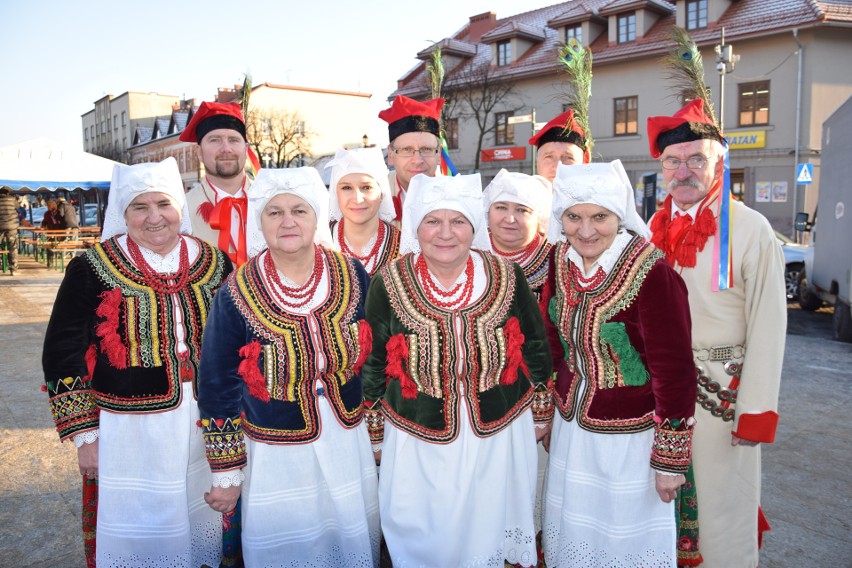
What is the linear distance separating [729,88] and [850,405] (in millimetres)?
18982

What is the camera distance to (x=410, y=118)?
4.21m

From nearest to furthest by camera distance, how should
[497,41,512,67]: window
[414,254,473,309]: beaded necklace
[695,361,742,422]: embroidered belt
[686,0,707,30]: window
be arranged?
[414,254,473,309]: beaded necklace < [695,361,742,422]: embroidered belt < [686,0,707,30]: window < [497,41,512,67]: window

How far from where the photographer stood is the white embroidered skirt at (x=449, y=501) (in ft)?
8.64

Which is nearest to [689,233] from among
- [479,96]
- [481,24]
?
[479,96]

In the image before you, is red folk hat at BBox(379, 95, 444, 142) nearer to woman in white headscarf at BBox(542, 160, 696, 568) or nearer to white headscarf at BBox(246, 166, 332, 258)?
white headscarf at BBox(246, 166, 332, 258)

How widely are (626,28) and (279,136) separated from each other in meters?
23.3

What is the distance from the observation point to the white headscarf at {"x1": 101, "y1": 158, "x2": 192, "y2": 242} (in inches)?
109

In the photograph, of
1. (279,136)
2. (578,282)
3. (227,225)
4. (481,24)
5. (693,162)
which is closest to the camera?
(578,282)

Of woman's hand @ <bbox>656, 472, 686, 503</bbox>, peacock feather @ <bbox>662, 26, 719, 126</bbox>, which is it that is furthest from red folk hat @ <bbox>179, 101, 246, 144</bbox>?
woman's hand @ <bbox>656, 472, 686, 503</bbox>

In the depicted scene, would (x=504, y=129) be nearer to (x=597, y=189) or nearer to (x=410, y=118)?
(x=410, y=118)

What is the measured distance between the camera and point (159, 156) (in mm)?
48031

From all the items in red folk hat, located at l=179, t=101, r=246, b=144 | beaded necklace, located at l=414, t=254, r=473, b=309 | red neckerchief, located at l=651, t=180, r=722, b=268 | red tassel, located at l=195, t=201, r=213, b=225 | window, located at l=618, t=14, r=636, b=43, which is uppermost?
window, located at l=618, t=14, r=636, b=43

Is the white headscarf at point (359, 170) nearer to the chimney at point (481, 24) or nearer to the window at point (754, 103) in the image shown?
the window at point (754, 103)

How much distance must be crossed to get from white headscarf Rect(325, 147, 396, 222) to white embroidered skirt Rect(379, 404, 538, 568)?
1450mm
